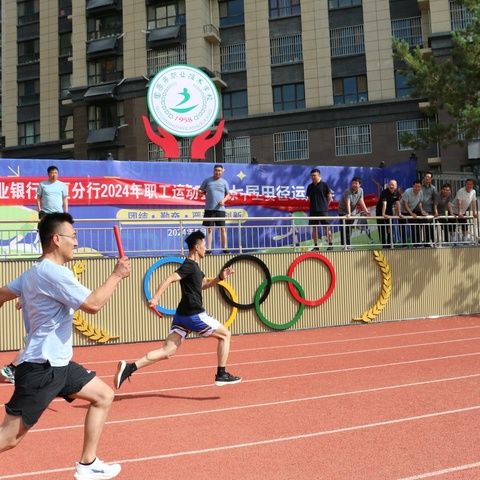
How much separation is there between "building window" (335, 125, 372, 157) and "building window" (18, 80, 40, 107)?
20463mm

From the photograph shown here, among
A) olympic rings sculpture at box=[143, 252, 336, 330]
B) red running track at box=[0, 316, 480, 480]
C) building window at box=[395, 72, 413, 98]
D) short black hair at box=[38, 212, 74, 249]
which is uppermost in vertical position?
building window at box=[395, 72, 413, 98]

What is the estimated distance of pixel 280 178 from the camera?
53.3 ft

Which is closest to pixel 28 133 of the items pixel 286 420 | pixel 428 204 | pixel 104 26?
pixel 104 26

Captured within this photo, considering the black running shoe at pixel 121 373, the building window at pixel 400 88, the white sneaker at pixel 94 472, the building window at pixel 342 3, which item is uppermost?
the building window at pixel 342 3

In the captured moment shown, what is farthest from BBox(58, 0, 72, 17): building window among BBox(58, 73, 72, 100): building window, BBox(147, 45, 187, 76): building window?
BBox(147, 45, 187, 76): building window

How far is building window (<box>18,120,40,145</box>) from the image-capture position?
39.8 m

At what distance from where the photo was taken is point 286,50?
33188 millimetres

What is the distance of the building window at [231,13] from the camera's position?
113 feet

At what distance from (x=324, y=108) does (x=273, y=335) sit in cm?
2134

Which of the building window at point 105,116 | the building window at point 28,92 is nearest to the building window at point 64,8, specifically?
the building window at point 28,92

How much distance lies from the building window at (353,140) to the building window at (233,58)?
672 cm

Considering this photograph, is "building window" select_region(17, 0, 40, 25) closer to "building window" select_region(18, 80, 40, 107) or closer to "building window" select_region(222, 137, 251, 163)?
"building window" select_region(18, 80, 40, 107)

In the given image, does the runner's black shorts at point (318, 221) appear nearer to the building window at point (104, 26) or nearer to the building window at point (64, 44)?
the building window at point (104, 26)

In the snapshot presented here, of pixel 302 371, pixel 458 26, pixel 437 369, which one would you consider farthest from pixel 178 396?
pixel 458 26
